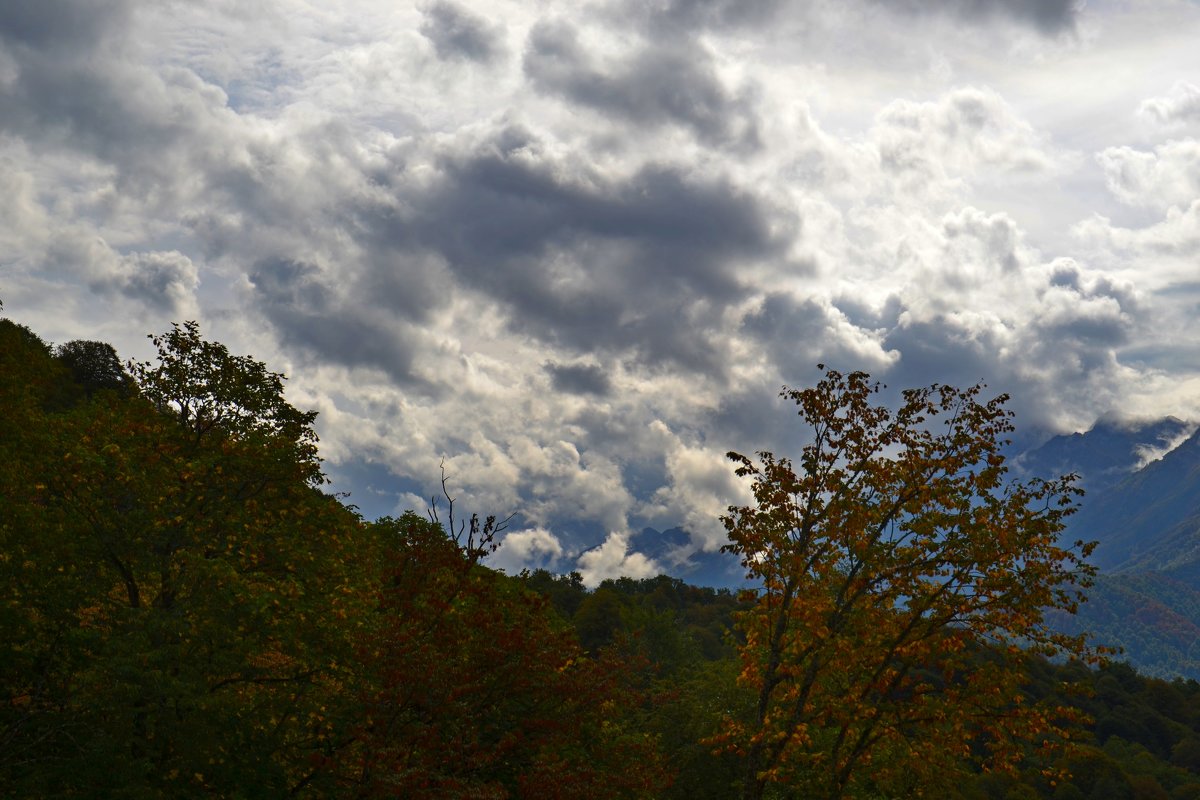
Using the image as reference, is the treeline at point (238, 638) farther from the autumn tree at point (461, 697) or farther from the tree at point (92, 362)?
the tree at point (92, 362)

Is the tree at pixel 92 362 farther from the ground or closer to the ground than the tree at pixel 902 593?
farther from the ground

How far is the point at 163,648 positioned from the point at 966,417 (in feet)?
63.1

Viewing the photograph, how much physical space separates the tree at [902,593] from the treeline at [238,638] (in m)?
1.42

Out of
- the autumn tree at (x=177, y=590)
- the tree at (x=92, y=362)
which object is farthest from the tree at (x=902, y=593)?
the tree at (x=92, y=362)

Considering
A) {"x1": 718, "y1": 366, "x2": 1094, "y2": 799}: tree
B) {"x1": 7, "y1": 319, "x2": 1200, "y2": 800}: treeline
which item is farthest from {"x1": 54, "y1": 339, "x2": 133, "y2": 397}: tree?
{"x1": 718, "y1": 366, "x2": 1094, "y2": 799}: tree

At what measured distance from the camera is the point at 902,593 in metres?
22.4

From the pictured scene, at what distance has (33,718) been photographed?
776 inches

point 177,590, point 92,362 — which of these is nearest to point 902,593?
point 177,590

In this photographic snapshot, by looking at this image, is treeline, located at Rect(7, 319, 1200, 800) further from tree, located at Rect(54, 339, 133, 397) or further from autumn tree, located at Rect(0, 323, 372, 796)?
tree, located at Rect(54, 339, 133, 397)

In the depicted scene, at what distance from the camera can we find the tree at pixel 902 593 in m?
21.1

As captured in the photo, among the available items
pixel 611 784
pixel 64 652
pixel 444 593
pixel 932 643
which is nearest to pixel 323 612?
pixel 444 593

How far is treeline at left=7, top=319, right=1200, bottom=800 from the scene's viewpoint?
768 inches

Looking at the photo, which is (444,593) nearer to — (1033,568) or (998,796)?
(1033,568)

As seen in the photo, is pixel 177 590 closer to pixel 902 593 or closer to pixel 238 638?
pixel 238 638
